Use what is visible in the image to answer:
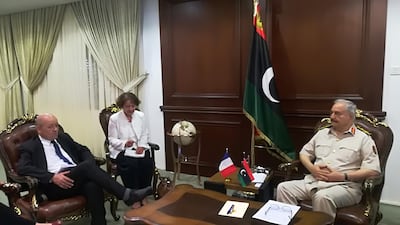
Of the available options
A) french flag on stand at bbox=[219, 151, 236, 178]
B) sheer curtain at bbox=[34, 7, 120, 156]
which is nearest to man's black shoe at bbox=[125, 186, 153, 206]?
french flag on stand at bbox=[219, 151, 236, 178]

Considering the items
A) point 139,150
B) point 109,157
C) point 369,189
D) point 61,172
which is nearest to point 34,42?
point 109,157

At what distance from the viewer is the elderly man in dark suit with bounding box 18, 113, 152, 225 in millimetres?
2504

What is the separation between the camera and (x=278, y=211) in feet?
6.26

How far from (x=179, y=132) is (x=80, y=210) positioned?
1588 mm

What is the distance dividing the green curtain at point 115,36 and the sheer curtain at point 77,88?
0.63 ft

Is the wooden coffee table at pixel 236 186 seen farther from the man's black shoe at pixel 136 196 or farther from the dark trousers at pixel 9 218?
the dark trousers at pixel 9 218

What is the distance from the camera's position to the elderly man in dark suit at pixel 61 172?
8.21ft

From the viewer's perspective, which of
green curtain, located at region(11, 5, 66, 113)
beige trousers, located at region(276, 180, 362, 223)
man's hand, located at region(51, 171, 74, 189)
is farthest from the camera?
green curtain, located at region(11, 5, 66, 113)

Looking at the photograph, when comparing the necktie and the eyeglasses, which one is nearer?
the eyeglasses

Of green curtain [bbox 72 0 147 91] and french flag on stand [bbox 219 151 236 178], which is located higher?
green curtain [bbox 72 0 147 91]

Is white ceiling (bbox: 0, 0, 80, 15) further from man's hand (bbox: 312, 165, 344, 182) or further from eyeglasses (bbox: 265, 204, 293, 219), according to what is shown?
eyeglasses (bbox: 265, 204, 293, 219)

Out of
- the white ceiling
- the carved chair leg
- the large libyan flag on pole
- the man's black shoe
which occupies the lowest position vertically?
the carved chair leg

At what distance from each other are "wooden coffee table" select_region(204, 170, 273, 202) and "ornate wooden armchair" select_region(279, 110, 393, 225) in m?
0.28

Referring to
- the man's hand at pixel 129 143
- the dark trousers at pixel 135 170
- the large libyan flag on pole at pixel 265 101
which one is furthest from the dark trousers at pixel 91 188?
the large libyan flag on pole at pixel 265 101
